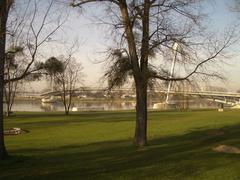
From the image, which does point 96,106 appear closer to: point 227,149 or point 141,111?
point 141,111

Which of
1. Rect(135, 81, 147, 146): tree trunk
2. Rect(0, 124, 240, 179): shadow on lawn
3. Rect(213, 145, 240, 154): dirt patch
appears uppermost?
Rect(135, 81, 147, 146): tree trunk

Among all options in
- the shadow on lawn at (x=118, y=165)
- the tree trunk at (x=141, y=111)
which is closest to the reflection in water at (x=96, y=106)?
the tree trunk at (x=141, y=111)

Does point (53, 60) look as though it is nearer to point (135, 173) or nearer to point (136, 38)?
point (136, 38)

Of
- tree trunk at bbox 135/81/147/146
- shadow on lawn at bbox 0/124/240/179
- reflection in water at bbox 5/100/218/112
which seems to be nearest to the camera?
shadow on lawn at bbox 0/124/240/179

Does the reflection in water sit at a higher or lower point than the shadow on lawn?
higher

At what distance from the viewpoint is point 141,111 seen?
740 inches

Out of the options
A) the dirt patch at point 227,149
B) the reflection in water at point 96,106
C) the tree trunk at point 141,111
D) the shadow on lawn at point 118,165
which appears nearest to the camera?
the shadow on lawn at point 118,165

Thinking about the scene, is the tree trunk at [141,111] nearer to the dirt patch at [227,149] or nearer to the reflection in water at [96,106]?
the dirt patch at [227,149]

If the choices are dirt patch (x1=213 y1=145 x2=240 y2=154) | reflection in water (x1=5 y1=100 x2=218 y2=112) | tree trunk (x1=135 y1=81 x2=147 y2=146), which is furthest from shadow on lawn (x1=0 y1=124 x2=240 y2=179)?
reflection in water (x1=5 y1=100 x2=218 y2=112)

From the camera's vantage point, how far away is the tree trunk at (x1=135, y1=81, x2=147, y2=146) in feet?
60.7

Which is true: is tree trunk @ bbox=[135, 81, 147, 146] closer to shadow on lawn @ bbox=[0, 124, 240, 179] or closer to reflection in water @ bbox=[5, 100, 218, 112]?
shadow on lawn @ bbox=[0, 124, 240, 179]

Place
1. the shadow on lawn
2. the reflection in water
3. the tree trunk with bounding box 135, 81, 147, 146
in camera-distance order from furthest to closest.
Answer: the reflection in water, the tree trunk with bounding box 135, 81, 147, 146, the shadow on lawn

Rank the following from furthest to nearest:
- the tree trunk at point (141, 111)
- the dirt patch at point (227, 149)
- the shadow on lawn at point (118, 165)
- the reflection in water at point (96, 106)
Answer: the reflection in water at point (96, 106) → the tree trunk at point (141, 111) → the dirt patch at point (227, 149) → the shadow on lawn at point (118, 165)

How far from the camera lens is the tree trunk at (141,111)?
18500 millimetres
